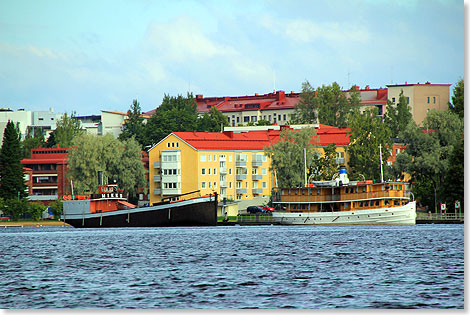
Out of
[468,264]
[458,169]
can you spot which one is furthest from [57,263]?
[458,169]

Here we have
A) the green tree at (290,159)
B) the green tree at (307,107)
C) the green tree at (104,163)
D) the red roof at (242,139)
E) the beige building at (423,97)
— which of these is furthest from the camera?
the green tree at (307,107)

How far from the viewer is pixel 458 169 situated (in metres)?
103

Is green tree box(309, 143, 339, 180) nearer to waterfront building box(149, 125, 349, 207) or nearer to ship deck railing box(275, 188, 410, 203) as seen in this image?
ship deck railing box(275, 188, 410, 203)

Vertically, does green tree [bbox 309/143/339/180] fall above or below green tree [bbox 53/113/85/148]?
below

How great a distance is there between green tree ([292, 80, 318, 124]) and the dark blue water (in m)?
118

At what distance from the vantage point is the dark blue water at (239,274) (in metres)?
36.8

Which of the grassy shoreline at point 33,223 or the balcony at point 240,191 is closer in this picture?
the grassy shoreline at point 33,223

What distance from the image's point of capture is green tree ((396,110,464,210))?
111 m

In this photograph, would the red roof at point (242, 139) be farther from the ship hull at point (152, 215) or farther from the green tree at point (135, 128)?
the ship hull at point (152, 215)

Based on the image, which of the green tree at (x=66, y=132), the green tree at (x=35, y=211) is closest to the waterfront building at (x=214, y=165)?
the green tree at (x=35, y=211)

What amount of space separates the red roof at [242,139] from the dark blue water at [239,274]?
81.1 meters

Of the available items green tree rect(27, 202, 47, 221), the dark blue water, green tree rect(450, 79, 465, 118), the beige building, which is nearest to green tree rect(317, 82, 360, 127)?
the beige building

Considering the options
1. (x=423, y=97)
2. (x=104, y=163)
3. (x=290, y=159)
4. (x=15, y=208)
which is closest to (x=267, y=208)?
(x=290, y=159)

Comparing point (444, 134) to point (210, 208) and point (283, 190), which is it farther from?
point (210, 208)
